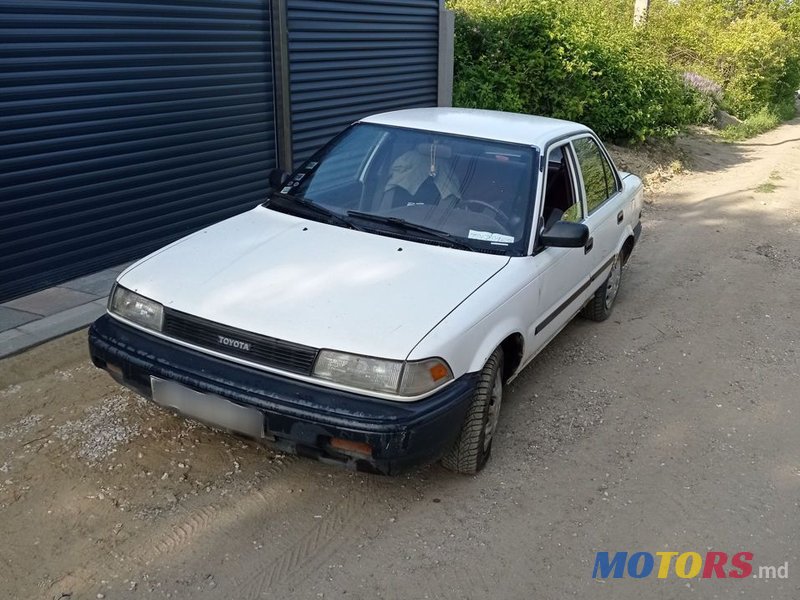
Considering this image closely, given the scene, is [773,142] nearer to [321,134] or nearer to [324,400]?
[321,134]

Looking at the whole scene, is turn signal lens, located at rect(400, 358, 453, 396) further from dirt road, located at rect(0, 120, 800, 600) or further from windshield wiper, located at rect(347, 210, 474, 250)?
windshield wiper, located at rect(347, 210, 474, 250)

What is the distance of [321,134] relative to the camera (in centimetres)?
855

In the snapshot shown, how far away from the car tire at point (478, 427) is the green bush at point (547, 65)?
845 centimetres

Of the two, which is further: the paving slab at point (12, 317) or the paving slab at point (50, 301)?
the paving slab at point (50, 301)

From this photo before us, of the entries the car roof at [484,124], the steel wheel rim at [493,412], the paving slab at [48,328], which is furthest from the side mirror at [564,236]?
the paving slab at [48,328]

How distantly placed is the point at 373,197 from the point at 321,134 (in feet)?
14.5

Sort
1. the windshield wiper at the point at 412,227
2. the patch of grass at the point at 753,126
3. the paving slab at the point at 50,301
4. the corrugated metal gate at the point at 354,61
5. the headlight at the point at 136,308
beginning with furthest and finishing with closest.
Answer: the patch of grass at the point at 753,126 → the corrugated metal gate at the point at 354,61 → the paving slab at the point at 50,301 → the windshield wiper at the point at 412,227 → the headlight at the point at 136,308

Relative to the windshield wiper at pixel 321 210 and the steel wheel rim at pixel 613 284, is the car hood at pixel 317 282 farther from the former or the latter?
the steel wheel rim at pixel 613 284

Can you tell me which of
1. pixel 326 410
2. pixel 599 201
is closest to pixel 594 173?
pixel 599 201

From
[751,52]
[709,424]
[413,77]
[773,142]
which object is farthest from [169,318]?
[751,52]

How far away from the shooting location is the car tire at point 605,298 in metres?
5.86

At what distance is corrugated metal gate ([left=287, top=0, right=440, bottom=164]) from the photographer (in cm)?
807

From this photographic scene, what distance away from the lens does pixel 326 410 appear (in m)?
3.08

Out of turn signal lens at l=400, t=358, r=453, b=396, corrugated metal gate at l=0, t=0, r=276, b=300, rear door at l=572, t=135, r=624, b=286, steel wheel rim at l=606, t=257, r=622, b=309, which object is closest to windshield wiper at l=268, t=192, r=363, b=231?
turn signal lens at l=400, t=358, r=453, b=396
